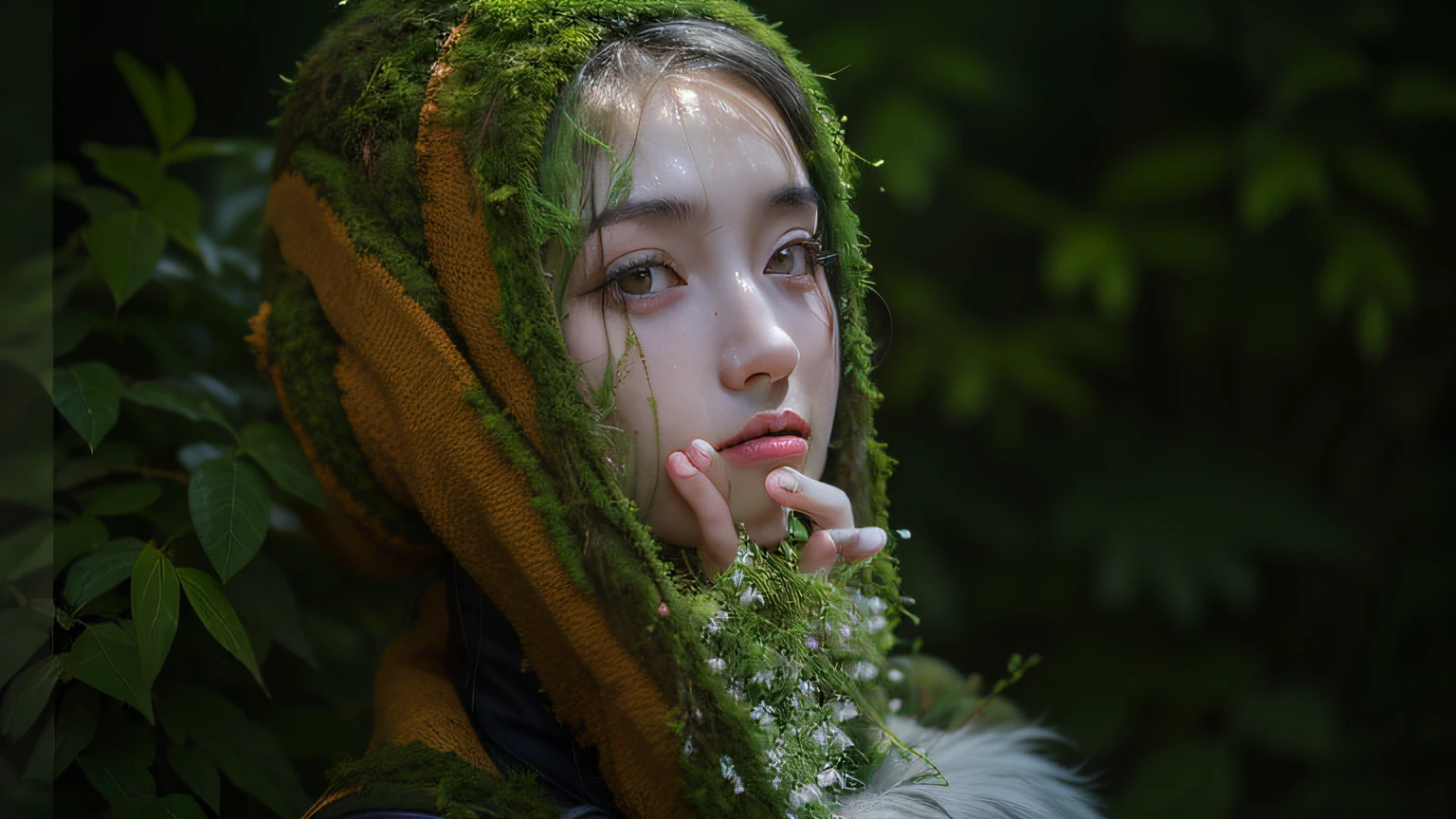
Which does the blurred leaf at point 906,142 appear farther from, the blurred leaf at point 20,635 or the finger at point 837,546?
the blurred leaf at point 20,635

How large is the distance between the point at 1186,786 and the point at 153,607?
1.56 m

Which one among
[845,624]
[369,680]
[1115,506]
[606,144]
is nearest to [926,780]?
[845,624]

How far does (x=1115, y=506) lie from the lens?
5.94 feet

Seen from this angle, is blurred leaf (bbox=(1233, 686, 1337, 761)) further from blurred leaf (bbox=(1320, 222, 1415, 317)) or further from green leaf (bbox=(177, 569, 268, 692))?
green leaf (bbox=(177, 569, 268, 692))

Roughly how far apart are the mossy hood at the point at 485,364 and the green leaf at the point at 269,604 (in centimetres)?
9

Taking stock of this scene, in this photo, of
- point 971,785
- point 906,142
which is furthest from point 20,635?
point 906,142

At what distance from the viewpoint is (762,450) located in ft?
2.56

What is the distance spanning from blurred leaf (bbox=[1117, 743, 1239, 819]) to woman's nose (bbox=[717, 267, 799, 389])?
4.35 ft

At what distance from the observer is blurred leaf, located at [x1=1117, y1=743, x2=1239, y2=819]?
172 cm

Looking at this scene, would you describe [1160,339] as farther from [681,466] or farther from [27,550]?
[27,550]

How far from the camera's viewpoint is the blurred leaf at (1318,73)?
158cm

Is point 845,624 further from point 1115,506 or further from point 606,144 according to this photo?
point 1115,506

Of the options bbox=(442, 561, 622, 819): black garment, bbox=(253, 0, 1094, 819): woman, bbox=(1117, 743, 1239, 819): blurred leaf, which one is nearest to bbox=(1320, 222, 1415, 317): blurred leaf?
bbox=(1117, 743, 1239, 819): blurred leaf

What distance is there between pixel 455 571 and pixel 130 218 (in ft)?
1.47
